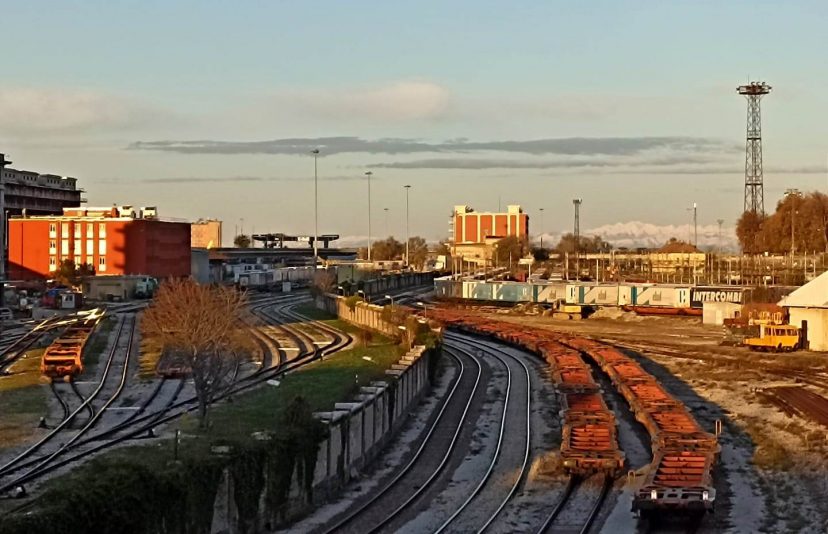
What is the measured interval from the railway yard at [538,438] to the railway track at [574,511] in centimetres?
6

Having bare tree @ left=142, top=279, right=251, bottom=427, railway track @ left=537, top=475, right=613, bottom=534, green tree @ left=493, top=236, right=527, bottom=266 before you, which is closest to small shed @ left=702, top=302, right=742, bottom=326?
bare tree @ left=142, top=279, right=251, bottom=427

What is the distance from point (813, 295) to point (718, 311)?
62.0 ft

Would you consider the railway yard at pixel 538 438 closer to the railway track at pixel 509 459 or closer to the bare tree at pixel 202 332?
the railway track at pixel 509 459

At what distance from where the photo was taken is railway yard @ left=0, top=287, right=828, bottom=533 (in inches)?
884

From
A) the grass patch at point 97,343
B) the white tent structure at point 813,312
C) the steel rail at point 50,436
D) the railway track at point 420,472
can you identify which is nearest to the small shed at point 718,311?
the white tent structure at point 813,312

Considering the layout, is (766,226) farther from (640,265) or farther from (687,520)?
(687,520)

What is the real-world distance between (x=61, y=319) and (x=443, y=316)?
29.4 meters

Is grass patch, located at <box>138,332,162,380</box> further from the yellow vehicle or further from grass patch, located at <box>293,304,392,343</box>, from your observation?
the yellow vehicle

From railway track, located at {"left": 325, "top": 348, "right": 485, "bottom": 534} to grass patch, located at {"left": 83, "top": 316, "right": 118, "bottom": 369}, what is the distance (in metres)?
15.5

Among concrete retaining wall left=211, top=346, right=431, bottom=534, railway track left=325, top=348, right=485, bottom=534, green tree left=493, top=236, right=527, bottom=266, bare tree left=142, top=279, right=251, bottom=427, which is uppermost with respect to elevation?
green tree left=493, top=236, right=527, bottom=266

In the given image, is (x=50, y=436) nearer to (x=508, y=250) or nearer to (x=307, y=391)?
(x=307, y=391)

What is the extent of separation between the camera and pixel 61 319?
6444cm

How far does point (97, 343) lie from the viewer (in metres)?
54.0

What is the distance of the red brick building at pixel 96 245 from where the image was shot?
103000mm
